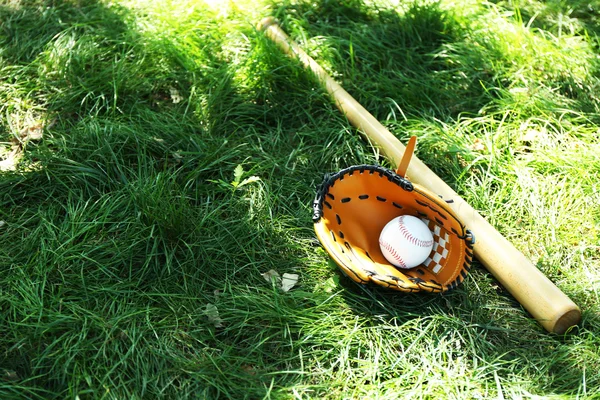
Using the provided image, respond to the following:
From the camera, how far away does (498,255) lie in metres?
2.73

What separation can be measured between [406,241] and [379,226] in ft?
0.82

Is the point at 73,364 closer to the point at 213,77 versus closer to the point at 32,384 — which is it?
the point at 32,384

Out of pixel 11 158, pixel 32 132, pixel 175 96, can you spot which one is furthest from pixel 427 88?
pixel 11 158

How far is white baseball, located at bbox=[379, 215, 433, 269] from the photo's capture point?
2.75 m

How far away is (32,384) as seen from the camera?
2.36 metres

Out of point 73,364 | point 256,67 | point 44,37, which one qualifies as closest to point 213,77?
point 256,67

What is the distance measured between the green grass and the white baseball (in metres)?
0.18

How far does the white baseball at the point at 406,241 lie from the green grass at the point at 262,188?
18 cm

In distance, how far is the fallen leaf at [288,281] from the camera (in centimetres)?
277

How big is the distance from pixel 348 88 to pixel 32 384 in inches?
95.0

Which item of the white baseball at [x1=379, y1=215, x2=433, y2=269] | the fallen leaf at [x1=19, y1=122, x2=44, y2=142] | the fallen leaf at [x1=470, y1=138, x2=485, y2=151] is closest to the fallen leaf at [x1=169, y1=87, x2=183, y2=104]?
the fallen leaf at [x1=19, y1=122, x2=44, y2=142]

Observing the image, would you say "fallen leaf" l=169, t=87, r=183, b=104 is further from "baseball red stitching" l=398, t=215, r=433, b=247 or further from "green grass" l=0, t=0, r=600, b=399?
"baseball red stitching" l=398, t=215, r=433, b=247

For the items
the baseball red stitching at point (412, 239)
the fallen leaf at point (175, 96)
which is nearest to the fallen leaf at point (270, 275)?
the baseball red stitching at point (412, 239)

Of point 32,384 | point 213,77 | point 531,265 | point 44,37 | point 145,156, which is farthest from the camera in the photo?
point 44,37
